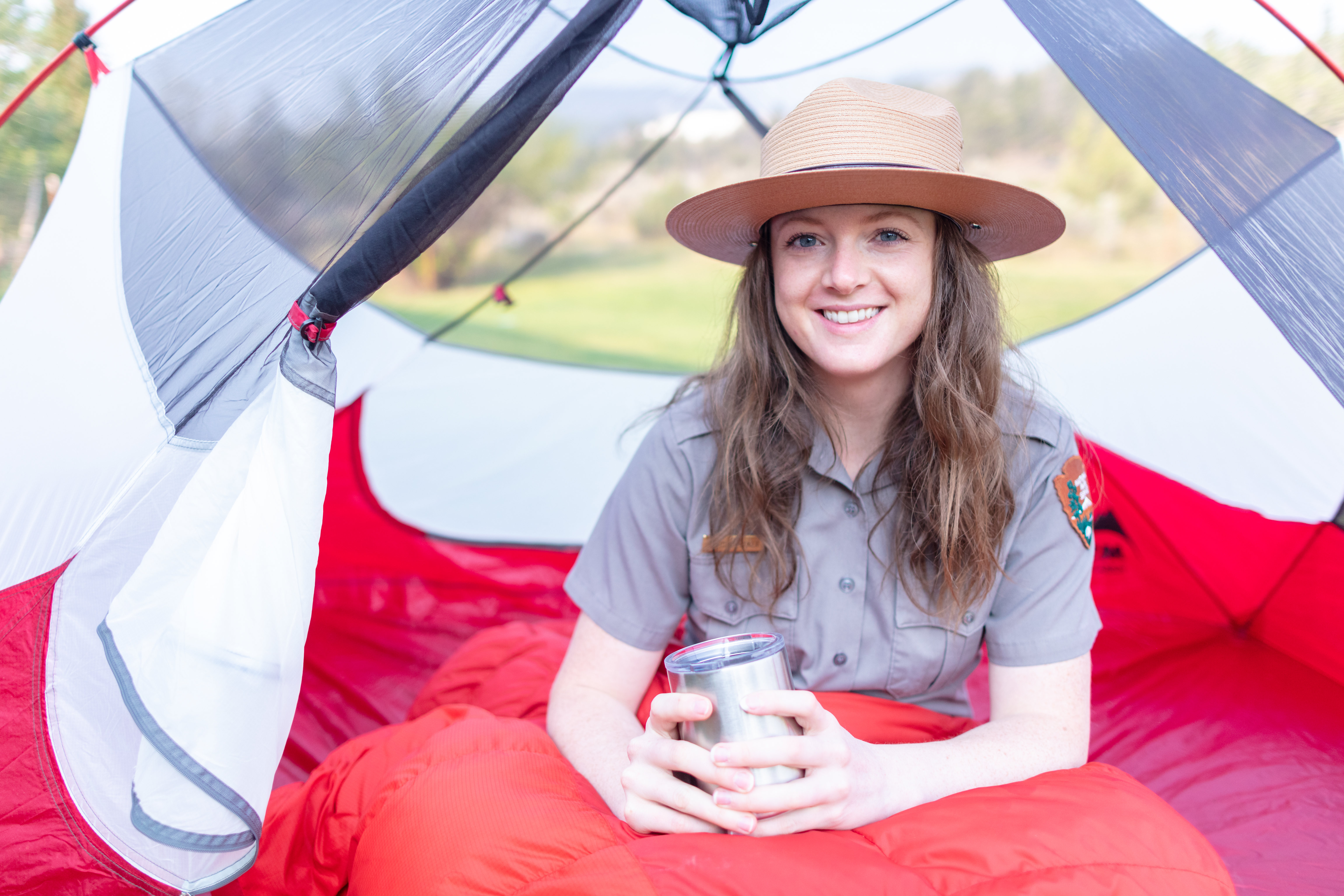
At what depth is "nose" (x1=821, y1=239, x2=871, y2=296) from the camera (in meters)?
1.03

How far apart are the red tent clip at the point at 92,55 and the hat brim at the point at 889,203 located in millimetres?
876

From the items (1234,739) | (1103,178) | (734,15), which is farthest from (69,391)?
(1103,178)

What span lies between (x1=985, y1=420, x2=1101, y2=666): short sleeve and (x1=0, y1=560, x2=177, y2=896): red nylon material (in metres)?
0.88

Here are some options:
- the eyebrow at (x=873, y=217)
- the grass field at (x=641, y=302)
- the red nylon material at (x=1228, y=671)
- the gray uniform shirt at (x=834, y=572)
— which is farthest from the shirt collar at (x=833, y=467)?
the grass field at (x=641, y=302)

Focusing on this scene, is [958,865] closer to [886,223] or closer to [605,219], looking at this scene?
[886,223]

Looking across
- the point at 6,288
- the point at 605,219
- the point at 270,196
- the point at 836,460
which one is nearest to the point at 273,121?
the point at 270,196

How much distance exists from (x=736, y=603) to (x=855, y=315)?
0.37m

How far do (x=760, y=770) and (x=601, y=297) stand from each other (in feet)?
25.5

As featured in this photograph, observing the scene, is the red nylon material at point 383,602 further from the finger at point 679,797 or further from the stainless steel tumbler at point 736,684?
the stainless steel tumbler at point 736,684

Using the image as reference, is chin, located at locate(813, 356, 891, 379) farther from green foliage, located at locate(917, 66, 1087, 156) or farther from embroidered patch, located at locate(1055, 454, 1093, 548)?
green foliage, located at locate(917, 66, 1087, 156)

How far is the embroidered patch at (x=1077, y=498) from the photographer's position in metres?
1.11

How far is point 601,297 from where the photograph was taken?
27.3 feet

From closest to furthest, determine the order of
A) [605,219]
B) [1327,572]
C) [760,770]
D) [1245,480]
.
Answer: [760,770] → [1327,572] → [1245,480] → [605,219]

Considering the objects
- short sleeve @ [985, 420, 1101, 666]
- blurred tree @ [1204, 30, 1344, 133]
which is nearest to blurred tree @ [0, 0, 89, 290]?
short sleeve @ [985, 420, 1101, 666]
